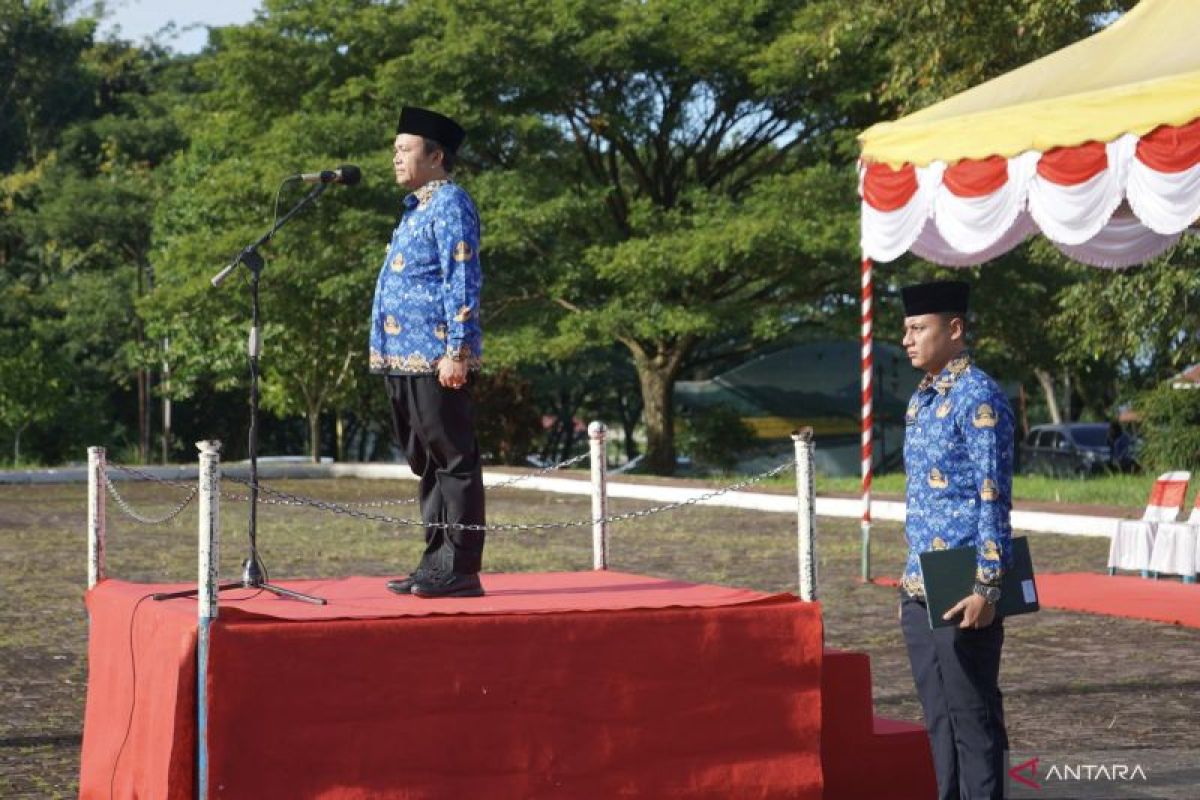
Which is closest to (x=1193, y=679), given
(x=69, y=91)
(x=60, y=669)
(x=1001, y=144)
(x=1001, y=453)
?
(x=1001, y=144)

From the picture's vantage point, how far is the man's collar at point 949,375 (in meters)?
6.06

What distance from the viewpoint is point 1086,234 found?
41.7 ft

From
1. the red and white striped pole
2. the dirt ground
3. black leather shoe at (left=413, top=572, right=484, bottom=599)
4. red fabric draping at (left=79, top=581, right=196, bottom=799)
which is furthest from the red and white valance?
red fabric draping at (left=79, top=581, right=196, bottom=799)

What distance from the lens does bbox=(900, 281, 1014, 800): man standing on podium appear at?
5.90m

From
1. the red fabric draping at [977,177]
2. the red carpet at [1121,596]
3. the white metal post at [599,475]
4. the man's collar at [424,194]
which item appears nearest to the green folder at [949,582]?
the man's collar at [424,194]

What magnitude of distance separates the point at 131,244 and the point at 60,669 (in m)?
37.7

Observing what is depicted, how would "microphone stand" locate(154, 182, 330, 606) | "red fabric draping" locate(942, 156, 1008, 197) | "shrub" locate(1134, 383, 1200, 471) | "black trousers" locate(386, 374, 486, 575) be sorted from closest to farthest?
"microphone stand" locate(154, 182, 330, 606) → "black trousers" locate(386, 374, 486, 575) → "red fabric draping" locate(942, 156, 1008, 197) → "shrub" locate(1134, 383, 1200, 471)

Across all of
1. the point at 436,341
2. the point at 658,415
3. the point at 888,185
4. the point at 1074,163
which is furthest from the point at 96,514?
the point at 658,415

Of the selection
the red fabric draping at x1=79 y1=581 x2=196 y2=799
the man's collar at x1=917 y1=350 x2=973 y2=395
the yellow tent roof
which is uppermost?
the yellow tent roof

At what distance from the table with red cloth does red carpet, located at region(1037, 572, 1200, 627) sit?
6812 millimetres

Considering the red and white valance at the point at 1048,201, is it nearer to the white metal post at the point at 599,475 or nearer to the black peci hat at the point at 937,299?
the white metal post at the point at 599,475

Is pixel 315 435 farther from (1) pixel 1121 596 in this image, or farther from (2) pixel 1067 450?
(1) pixel 1121 596

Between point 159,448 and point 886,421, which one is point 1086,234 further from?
point 159,448

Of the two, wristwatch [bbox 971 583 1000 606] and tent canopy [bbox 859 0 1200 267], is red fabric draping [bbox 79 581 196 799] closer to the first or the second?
wristwatch [bbox 971 583 1000 606]
